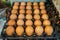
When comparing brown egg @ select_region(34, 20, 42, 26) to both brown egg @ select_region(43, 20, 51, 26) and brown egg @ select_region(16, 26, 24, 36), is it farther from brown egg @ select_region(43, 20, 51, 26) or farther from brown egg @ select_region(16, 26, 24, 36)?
brown egg @ select_region(16, 26, 24, 36)

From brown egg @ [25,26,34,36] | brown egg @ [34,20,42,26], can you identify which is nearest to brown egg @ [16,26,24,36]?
brown egg @ [25,26,34,36]

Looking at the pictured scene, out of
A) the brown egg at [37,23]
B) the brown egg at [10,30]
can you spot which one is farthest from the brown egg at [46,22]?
the brown egg at [10,30]

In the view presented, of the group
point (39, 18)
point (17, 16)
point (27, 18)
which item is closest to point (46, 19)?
point (39, 18)

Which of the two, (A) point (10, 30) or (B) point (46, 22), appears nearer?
(A) point (10, 30)

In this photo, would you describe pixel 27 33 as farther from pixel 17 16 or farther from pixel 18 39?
pixel 17 16

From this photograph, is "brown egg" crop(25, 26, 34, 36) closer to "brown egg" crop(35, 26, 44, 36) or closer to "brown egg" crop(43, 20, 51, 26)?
"brown egg" crop(35, 26, 44, 36)

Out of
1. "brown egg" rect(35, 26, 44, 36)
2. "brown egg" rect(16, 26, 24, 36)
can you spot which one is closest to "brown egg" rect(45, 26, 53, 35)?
"brown egg" rect(35, 26, 44, 36)

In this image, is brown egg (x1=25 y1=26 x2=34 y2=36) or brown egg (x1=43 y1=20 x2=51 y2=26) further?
brown egg (x1=43 y1=20 x2=51 y2=26)

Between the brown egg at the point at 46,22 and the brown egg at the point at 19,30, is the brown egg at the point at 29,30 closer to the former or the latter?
the brown egg at the point at 19,30

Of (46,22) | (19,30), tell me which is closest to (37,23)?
(46,22)

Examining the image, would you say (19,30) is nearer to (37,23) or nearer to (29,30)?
(29,30)

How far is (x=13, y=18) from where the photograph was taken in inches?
65.7

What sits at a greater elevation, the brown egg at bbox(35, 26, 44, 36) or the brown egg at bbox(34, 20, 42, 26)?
the brown egg at bbox(34, 20, 42, 26)

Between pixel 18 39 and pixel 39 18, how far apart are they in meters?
0.37
